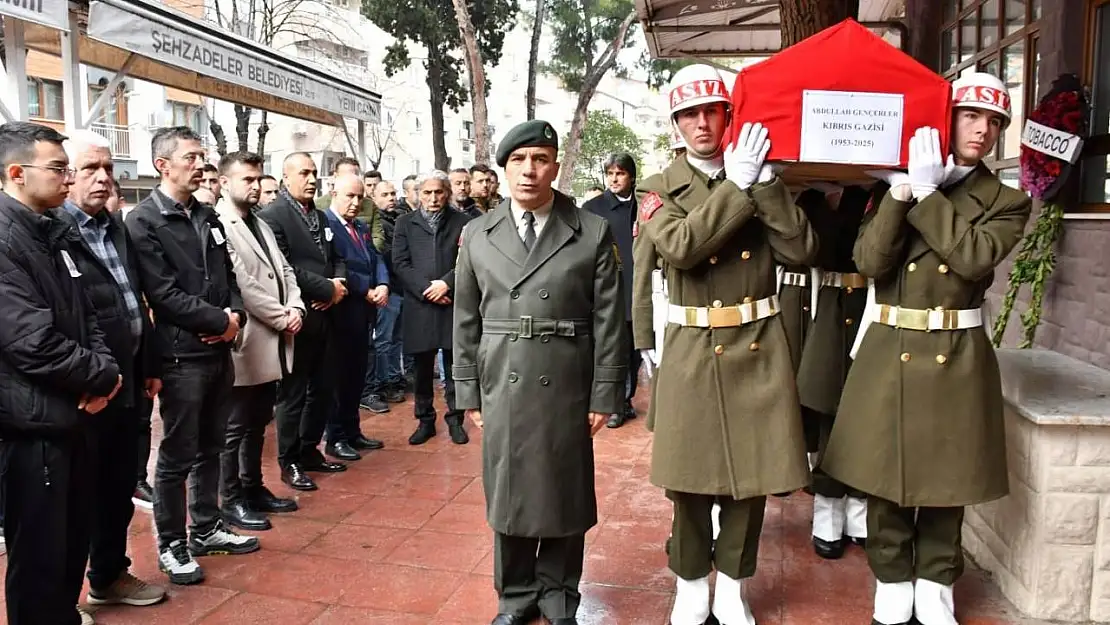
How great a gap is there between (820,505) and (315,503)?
8.30 ft

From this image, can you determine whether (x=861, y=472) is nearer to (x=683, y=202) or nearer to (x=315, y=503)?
(x=683, y=202)

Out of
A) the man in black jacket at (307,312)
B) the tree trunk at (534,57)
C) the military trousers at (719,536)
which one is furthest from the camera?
the tree trunk at (534,57)

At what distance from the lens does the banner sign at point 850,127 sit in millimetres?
2840

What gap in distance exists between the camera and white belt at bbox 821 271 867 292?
3.62m

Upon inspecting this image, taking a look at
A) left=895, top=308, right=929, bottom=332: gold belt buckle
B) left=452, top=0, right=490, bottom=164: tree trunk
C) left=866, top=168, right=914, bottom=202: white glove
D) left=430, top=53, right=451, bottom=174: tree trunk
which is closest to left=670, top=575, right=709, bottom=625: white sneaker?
left=895, top=308, right=929, bottom=332: gold belt buckle

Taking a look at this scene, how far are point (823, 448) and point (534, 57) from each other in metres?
19.0

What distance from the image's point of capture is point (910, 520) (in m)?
3.10

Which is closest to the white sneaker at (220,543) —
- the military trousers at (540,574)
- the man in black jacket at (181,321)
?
the man in black jacket at (181,321)

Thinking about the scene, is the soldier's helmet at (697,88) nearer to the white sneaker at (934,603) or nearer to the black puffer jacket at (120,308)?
the white sneaker at (934,603)

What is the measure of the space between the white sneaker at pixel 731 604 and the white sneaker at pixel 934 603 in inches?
22.6

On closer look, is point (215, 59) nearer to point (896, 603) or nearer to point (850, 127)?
point (850, 127)

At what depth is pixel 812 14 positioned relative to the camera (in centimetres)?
480

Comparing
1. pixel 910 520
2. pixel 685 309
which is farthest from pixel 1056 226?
pixel 685 309

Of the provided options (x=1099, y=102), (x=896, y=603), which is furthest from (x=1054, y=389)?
(x=1099, y=102)
